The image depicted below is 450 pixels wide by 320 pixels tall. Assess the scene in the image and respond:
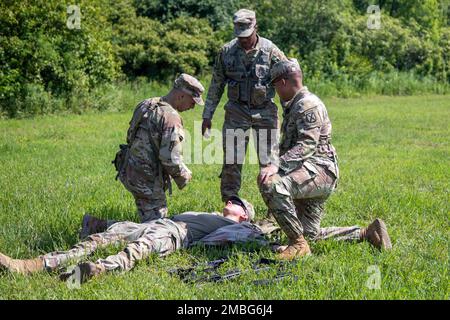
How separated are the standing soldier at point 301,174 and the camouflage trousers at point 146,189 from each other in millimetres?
1224

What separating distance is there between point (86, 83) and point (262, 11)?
501 inches

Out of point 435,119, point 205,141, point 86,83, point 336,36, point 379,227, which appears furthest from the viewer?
point 336,36

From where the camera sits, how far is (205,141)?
13156 mm

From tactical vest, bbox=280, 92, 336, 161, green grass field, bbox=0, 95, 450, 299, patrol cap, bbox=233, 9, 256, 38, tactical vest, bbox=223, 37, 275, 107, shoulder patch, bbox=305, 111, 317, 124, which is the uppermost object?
patrol cap, bbox=233, 9, 256, 38

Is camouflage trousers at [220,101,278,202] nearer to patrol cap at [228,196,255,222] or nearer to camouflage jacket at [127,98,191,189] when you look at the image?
patrol cap at [228,196,255,222]

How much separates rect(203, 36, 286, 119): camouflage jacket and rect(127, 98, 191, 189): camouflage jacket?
5.24ft

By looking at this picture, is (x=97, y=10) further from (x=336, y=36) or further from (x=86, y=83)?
(x=336, y=36)

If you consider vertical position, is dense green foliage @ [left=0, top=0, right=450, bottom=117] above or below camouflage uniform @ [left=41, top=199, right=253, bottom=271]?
above

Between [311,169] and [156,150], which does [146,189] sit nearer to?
[156,150]

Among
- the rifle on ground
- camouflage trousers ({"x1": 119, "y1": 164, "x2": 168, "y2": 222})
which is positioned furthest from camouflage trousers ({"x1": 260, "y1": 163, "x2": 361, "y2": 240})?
camouflage trousers ({"x1": 119, "y1": 164, "x2": 168, "y2": 222})

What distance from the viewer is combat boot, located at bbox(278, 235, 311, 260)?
18.0ft

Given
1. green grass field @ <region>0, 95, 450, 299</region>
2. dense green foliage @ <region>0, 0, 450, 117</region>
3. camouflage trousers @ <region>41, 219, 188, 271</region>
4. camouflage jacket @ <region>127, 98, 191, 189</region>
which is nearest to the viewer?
green grass field @ <region>0, 95, 450, 299</region>

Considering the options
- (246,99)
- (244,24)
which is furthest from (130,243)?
(244,24)

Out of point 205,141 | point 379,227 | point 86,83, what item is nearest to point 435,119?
point 205,141
